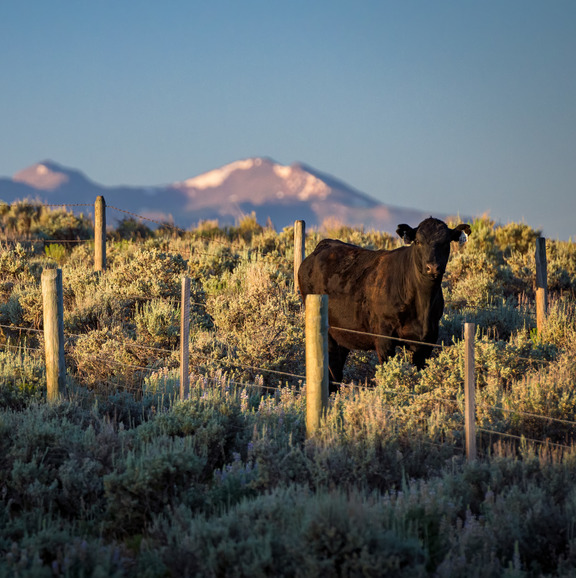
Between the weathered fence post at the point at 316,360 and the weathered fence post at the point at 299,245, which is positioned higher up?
the weathered fence post at the point at 299,245

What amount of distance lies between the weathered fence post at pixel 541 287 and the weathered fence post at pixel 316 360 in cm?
590

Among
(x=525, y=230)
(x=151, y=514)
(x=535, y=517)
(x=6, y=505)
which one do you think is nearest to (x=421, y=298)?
(x=535, y=517)

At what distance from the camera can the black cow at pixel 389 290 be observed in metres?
7.93

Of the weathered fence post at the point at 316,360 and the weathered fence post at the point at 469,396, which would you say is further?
the weathered fence post at the point at 316,360

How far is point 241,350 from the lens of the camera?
10.3 m

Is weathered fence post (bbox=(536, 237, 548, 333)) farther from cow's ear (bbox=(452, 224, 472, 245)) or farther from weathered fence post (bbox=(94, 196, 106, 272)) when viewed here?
weathered fence post (bbox=(94, 196, 106, 272))

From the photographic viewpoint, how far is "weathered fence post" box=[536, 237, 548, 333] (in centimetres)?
1152

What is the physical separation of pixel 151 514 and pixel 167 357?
5081mm

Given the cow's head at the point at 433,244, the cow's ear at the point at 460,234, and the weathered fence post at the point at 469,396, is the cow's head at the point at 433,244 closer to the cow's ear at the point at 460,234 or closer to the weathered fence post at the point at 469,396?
the cow's ear at the point at 460,234

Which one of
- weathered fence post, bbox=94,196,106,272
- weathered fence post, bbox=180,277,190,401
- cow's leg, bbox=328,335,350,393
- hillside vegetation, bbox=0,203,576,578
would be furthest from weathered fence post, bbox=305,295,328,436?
weathered fence post, bbox=94,196,106,272

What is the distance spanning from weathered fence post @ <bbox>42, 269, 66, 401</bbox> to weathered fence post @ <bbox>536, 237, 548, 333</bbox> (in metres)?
7.12

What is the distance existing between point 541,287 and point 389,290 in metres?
4.41

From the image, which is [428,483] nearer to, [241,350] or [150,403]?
[150,403]

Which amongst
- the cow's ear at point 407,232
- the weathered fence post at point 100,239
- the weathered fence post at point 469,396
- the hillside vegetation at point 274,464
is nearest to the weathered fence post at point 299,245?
the hillside vegetation at point 274,464
